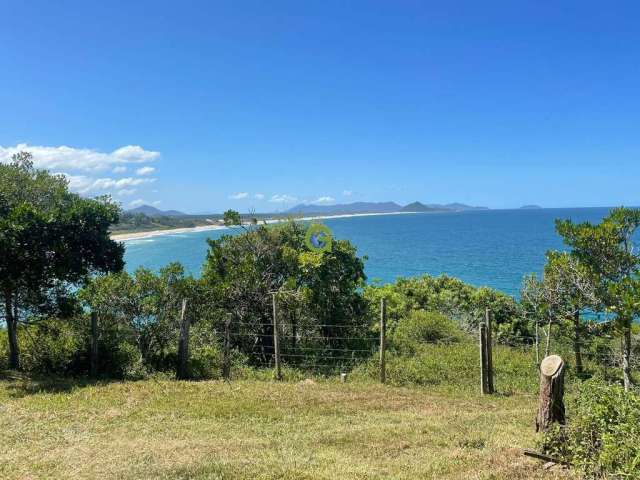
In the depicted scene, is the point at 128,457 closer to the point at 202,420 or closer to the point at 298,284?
the point at 202,420

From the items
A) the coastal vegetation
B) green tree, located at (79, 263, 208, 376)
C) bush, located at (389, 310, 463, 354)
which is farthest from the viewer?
bush, located at (389, 310, 463, 354)

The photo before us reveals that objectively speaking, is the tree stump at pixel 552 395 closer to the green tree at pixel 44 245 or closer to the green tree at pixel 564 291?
the green tree at pixel 564 291

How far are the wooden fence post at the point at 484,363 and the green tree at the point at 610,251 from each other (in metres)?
2.20

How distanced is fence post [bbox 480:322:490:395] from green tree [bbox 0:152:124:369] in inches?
345

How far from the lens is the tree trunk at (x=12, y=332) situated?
9.98m

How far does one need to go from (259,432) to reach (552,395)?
3924 millimetres

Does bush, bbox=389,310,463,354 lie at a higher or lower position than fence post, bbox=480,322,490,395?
lower

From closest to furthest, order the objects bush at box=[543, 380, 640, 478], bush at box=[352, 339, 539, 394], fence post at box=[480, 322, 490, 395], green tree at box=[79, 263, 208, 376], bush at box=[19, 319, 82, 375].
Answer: bush at box=[543, 380, 640, 478] < fence post at box=[480, 322, 490, 395] < bush at box=[352, 339, 539, 394] < bush at box=[19, 319, 82, 375] < green tree at box=[79, 263, 208, 376]

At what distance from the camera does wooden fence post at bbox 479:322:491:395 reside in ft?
29.2

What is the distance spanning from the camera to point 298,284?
1373 cm

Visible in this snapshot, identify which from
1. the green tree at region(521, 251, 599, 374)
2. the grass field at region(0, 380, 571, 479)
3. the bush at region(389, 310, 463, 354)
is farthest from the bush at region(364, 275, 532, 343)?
the grass field at region(0, 380, 571, 479)

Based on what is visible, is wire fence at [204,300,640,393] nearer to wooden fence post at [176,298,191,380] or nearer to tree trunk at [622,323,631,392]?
wooden fence post at [176,298,191,380]

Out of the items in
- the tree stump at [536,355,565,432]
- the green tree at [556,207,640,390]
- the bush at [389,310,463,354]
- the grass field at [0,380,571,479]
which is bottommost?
the bush at [389,310,463,354]

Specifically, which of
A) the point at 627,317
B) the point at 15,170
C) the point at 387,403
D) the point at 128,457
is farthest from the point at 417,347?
the point at 15,170
